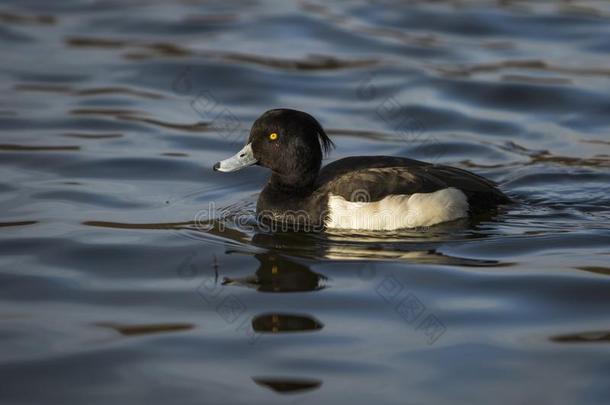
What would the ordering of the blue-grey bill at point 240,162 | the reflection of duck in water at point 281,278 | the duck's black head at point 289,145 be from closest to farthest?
the reflection of duck in water at point 281,278, the duck's black head at point 289,145, the blue-grey bill at point 240,162

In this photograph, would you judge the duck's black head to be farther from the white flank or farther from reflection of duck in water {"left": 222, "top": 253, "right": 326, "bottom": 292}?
reflection of duck in water {"left": 222, "top": 253, "right": 326, "bottom": 292}

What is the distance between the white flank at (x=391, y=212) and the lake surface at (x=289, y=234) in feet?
0.43

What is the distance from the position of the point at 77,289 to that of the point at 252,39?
8875 millimetres

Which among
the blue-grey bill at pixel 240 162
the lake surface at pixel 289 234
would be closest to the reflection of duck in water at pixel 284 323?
the lake surface at pixel 289 234

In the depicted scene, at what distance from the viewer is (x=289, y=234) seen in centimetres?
868

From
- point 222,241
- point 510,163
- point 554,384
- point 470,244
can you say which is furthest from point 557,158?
point 554,384

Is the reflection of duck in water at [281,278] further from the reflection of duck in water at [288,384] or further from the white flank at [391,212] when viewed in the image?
the reflection of duck in water at [288,384]

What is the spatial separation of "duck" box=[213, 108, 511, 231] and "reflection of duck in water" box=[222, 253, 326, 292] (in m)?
0.86

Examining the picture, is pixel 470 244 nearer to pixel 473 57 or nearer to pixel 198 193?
pixel 198 193

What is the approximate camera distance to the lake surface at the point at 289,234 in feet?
20.4

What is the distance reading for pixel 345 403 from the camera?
18.9ft

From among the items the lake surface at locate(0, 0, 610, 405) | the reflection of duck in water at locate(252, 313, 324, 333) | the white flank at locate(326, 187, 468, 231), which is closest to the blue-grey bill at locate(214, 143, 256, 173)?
the lake surface at locate(0, 0, 610, 405)

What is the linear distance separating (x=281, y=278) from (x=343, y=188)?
51.8 inches

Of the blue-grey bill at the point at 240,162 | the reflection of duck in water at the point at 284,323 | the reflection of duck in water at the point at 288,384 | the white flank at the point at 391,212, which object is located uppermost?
the blue-grey bill at the point at 240,162
